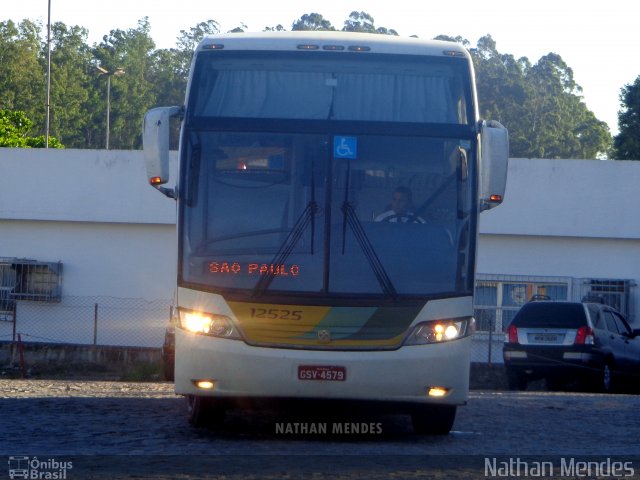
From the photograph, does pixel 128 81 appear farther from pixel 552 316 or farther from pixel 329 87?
pixel 329 87

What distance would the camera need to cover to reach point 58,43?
256ft

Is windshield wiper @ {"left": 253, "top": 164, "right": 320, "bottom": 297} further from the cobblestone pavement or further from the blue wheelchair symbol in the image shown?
the cobblestone pavement

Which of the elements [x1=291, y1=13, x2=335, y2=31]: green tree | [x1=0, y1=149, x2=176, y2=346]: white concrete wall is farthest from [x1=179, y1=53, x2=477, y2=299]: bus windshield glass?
[x1=291, y1=13, x2=335, y2=31]: green tree

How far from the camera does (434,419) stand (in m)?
9.69

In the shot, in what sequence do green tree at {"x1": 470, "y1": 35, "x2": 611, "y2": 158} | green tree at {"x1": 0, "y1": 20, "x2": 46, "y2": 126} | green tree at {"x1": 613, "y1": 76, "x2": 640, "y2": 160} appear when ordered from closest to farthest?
green tree at {"x1": 613, "y1": 76, "x2": 640, "y2": 160}, green tree at {"x1": 0, "y1": 20, "x2": 46, "y2": 126}, green tree at {"x1": 470, "y1": 35, "x2": 611, "y2": 158}

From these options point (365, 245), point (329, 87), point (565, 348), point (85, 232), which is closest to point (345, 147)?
point (329, 87)

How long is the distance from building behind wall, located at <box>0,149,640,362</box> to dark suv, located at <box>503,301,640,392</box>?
232 inches

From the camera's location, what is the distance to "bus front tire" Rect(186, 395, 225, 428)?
30.7ft

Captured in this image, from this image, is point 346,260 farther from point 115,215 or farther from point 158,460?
point 115,215

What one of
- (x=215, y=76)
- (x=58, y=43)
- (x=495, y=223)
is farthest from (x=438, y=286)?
(x=58, y=43)

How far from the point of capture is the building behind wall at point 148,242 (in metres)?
24.7

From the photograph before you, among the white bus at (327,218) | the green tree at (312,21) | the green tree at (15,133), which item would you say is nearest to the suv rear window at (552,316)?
the white bus at (327,218)

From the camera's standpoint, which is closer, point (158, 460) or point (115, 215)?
point (158, 460)

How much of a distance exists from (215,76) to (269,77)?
1.57ft
